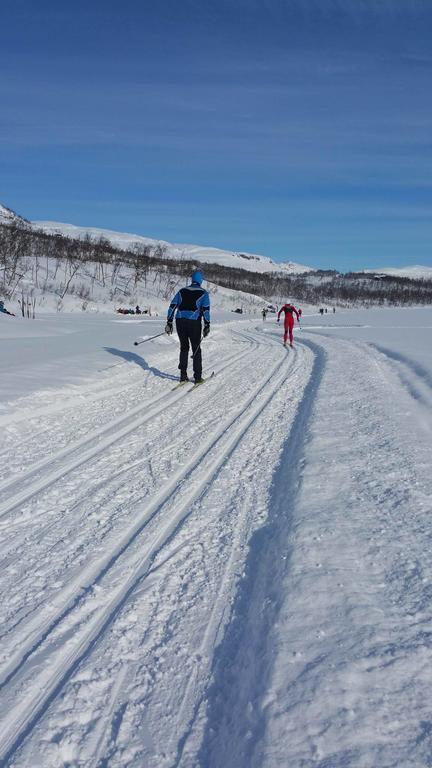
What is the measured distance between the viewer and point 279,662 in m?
2.47

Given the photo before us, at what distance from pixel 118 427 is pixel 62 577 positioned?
3721 mm

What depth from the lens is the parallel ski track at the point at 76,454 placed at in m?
4.61

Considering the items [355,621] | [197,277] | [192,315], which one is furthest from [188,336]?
[355,621]

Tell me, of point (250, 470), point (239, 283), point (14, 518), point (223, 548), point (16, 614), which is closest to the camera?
point (16, 614)

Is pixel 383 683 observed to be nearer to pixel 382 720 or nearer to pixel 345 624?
pixel 382 720

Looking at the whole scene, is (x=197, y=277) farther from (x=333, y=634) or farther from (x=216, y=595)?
(x=333, y=634)

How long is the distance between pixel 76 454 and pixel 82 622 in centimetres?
304

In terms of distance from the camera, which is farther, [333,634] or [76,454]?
[76,454]

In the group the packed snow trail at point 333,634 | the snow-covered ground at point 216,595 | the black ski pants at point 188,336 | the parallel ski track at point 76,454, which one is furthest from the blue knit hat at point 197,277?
the packed snow trail at point 333,634

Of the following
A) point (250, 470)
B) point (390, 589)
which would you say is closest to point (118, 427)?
point (250, 470)

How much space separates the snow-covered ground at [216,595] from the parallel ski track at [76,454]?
0.11 ft

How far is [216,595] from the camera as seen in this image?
3076 mm

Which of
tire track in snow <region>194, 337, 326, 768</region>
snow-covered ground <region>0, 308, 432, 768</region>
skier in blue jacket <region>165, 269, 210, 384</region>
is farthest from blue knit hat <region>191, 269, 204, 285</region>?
tire track in snow <region>194, 337, 326, 768</region>

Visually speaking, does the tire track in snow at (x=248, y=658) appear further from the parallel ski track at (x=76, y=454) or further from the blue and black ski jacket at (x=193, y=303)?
the blue and black ski jacket at (x=193, y=303)
